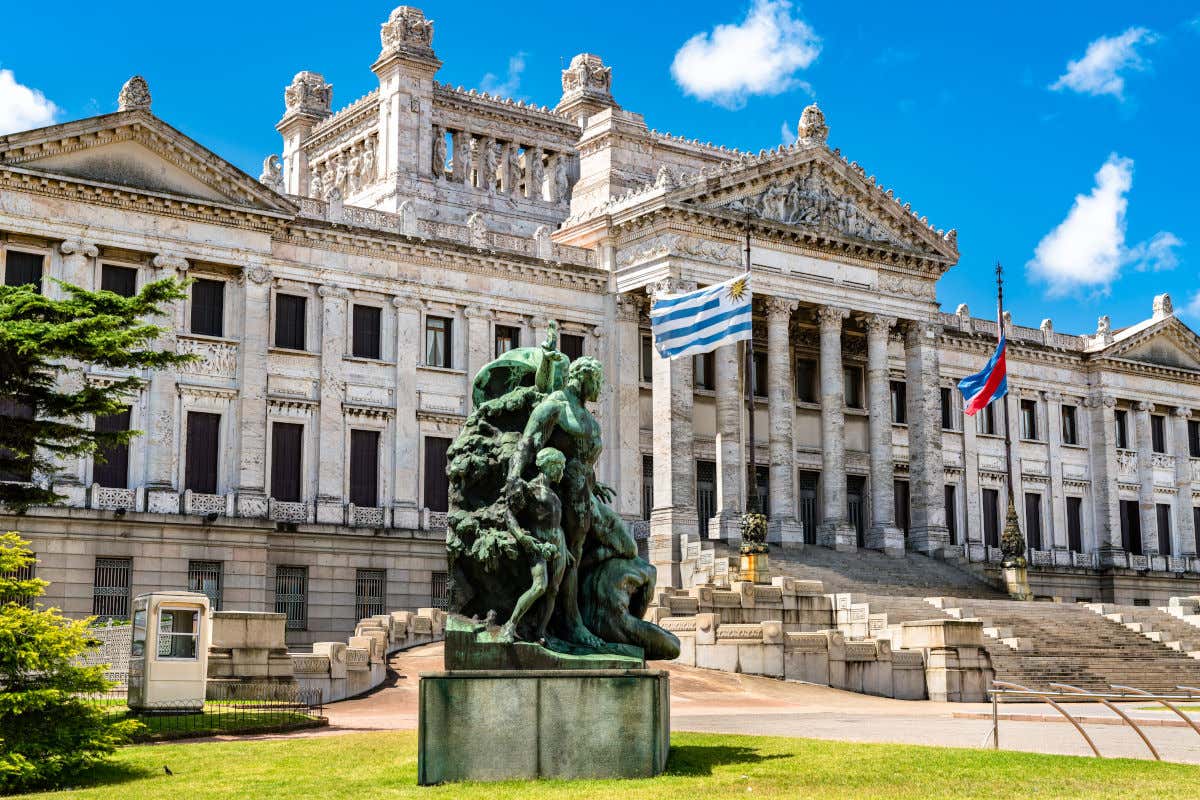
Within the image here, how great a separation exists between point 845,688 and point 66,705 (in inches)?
896

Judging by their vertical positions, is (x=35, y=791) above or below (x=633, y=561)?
below

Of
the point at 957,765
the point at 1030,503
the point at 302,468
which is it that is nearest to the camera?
the point at 957,765

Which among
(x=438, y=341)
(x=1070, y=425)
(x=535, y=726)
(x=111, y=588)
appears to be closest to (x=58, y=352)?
(x=535, y=726)

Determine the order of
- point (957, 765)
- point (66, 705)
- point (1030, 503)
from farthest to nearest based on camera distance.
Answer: point (1030, 503) → point (66, 705) → point (957, 765)

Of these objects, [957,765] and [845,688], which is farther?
[845,688]

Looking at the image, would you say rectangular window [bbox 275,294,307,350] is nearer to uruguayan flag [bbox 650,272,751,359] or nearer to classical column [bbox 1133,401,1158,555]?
uruguayan flag [bbox 650,272,751,359]

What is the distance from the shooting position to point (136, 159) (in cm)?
4588

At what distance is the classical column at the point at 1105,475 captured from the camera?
6881 cm

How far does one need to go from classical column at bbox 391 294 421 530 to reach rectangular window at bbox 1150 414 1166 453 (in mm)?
37906

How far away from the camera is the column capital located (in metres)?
44.5

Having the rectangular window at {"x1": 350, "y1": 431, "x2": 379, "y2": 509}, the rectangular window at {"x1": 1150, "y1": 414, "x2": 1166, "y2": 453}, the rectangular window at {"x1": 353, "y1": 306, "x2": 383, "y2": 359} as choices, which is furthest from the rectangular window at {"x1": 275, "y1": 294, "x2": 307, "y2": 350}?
the rectangular window at {"x1": 1150, "y1": 414, "x2": 1166, "y2": 453}

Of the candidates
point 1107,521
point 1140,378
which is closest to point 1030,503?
point 1107,521

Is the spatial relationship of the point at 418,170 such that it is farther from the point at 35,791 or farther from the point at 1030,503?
the point at 35,791

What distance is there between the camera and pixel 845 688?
3778 centimetres
